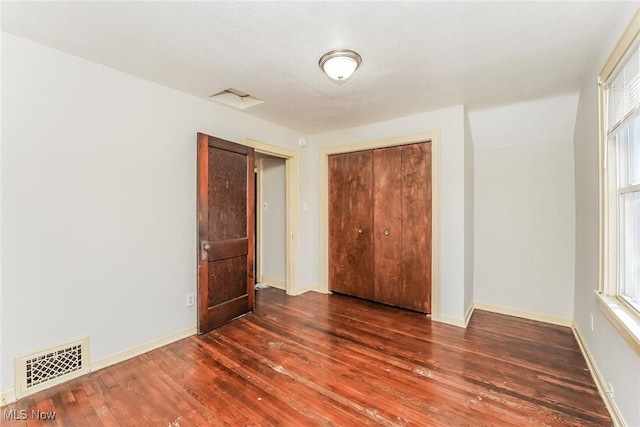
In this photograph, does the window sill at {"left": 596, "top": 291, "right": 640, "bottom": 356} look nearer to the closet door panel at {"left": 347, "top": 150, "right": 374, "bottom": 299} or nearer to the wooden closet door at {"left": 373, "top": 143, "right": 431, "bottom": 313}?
the wooden closet door at {"left": 373, "top": 143, "right": 431, "bottom": 313}

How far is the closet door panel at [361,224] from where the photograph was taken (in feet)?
12.1

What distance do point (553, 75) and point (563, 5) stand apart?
0.97 meters

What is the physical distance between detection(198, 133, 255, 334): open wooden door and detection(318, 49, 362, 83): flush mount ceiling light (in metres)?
1.39

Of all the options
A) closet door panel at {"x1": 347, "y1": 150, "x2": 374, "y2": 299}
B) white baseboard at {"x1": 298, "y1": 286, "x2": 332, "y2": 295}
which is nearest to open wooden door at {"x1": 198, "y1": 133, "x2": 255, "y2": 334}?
white baseboard at {"x1": 298, "y1": 286, "x2": 332, "y2": 295}

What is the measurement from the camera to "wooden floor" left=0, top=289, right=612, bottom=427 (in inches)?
65.8

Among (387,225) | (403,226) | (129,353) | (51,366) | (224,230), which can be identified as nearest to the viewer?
(51,366)

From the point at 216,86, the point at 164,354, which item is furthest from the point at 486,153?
the point at 164,354

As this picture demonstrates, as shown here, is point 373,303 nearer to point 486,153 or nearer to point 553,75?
Answer: point 486,153

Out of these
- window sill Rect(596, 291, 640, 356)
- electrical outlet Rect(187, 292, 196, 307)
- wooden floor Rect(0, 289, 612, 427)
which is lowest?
wooden floor Rect(0, 289, 612, 427)

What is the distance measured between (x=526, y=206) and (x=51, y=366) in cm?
459

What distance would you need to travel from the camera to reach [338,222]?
402 cm

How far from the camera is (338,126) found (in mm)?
3783

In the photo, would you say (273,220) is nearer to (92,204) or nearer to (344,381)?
(92,204)

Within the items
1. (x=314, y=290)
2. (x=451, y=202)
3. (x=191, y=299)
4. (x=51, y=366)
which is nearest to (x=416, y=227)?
(x=451, y=202)
